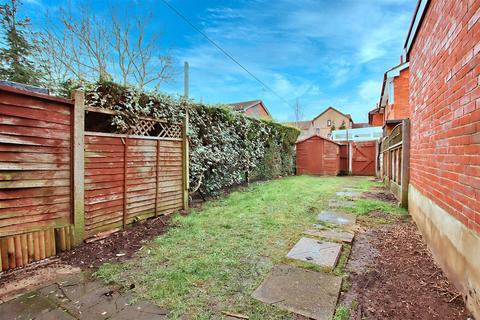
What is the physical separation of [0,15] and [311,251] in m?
12.5

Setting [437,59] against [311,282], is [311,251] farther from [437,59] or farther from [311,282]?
[437,59]

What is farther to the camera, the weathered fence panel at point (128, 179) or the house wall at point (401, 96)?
the house wall at point (401, 96)

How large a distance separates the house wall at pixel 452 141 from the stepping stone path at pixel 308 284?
98 cm

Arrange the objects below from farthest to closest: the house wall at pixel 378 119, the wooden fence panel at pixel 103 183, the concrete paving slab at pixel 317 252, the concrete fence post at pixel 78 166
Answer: the house wall at pixel 378 119 → the wooden fence panel at pixel 103 183 → the concrete fence post at pixel 78 166 → the concrete paving slab at pixel 317 252

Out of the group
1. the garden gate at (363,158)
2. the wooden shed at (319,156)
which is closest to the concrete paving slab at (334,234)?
the wooden shed at (319,156)

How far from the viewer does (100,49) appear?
359 inches

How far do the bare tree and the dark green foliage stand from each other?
23.7 inches

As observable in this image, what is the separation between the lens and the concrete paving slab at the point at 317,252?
2492 mm

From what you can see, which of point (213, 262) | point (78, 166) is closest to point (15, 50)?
point (78, 166)

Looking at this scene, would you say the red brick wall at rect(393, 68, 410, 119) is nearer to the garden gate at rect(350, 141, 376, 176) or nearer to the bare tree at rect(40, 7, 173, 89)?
the garden gate at rect(350, 141, 376, 176)

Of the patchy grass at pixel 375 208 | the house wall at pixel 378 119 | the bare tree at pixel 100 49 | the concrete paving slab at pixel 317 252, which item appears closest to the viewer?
the concrete paving slab at pixel 317 252

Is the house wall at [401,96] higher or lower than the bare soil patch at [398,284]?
higher

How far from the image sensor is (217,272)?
2.27 metres

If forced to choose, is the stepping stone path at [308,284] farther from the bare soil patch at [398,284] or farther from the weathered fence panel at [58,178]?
the weathered fence panel at [58,178]
